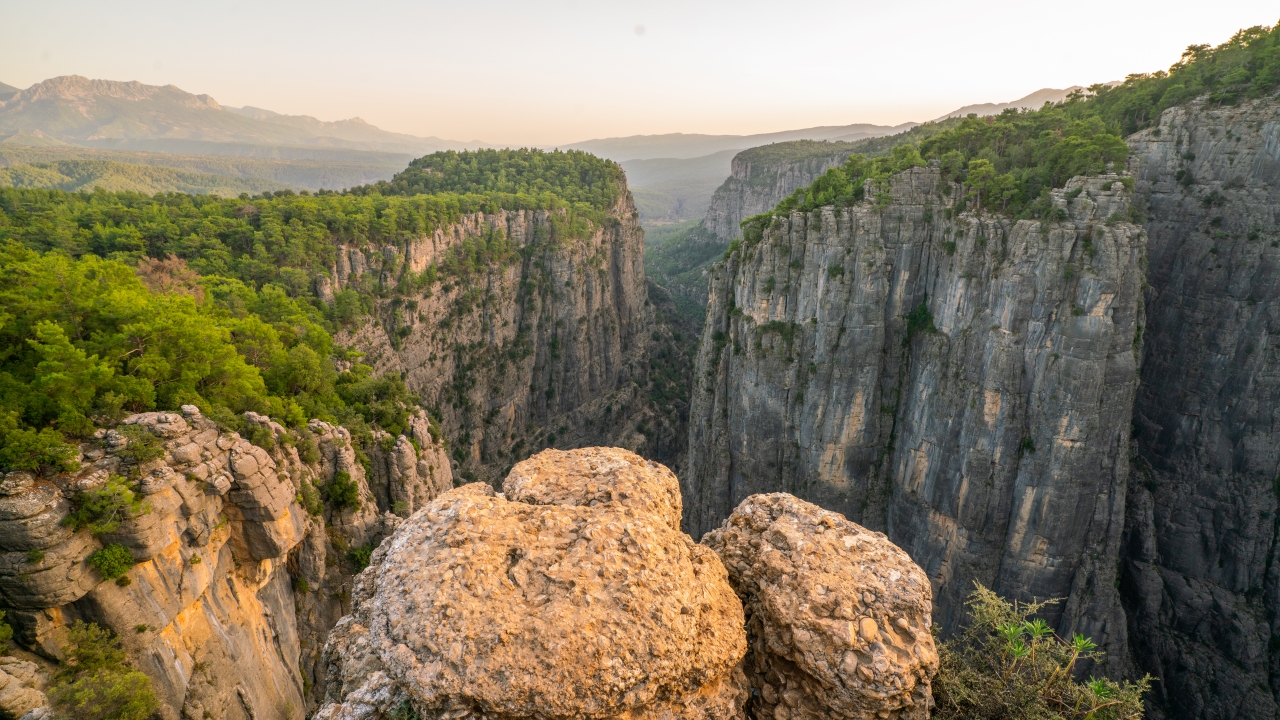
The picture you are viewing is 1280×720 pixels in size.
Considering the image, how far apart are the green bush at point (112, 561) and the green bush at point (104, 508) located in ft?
1.75

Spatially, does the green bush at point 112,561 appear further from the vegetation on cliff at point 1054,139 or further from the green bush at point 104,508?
the vegetation on cliff at point 1054,139

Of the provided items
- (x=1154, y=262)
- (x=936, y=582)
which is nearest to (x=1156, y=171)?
(x=1154, y=262)

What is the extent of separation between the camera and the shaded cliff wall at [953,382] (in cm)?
3259

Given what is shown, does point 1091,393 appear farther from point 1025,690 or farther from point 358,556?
point 358,556

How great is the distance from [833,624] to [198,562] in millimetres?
17235

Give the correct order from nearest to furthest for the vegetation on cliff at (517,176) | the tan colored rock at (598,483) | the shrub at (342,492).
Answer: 1. the tan colored rock at (598,483)
2. the shrub at (342,492)
3. the vegetation on cliff at (517,176)

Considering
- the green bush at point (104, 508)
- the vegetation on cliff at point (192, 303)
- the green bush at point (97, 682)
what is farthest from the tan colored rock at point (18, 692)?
the vegetation on cliff at point (192, 303)

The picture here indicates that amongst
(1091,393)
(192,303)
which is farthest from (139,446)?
(1091,393)

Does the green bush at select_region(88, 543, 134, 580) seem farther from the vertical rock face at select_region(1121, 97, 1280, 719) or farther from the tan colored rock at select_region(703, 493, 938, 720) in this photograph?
the vertical rock face at select_region(1121, 97, 1280, 719)

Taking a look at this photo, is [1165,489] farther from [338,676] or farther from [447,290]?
[447,290]

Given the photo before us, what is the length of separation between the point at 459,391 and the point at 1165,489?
6195 centimetres

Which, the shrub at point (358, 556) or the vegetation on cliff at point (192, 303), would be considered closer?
the vegetation on cliff at point (192, 303)

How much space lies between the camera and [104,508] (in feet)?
43.3

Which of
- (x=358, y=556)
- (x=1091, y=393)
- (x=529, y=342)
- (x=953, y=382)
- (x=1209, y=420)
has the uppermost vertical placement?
(x=1091, y=393)
